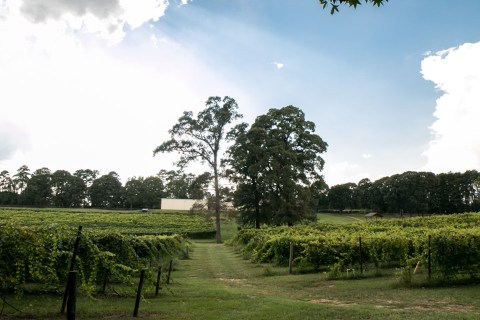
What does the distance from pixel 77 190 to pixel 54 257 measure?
11156cm

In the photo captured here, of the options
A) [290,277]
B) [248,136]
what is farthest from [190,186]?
[290,277]

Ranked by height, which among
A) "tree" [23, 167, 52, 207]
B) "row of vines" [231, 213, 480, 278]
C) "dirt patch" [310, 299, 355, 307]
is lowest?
"dirt patch" [310, 299, 355, 307]

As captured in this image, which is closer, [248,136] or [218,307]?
[218,307]

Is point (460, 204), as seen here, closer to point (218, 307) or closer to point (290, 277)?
point (290, 277)

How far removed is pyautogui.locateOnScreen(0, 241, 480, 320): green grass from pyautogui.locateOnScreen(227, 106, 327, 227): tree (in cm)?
2826

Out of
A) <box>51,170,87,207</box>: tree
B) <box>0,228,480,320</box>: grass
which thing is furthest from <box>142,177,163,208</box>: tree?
<box>0,228,480,320</box>: grass

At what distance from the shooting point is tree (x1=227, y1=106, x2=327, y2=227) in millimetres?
43688

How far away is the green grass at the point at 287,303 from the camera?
9.14 metres

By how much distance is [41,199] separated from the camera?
108 meters

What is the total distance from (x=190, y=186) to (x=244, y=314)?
36979 millimetres

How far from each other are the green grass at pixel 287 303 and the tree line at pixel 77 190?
Result: 93.1 meters

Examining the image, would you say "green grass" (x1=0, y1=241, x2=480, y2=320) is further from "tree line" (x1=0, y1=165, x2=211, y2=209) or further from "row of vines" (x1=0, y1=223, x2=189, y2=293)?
"tree line" (x1=0, y1=165, x2=211, y2=209)

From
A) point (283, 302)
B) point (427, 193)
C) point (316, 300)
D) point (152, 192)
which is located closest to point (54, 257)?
point (283, 302)

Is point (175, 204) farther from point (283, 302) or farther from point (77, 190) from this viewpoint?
point (283, 302)
